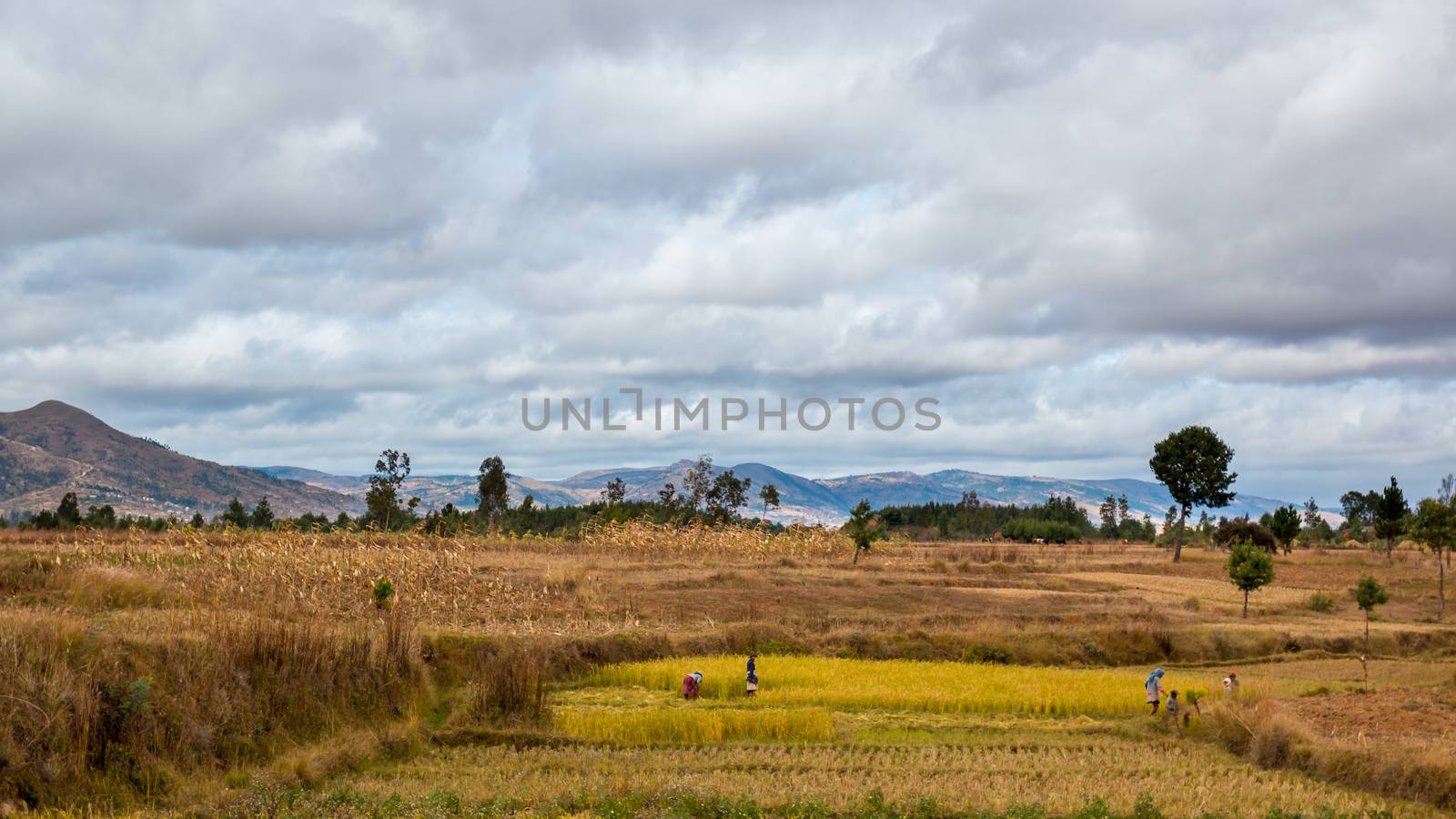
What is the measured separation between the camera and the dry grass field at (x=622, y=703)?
13.9m

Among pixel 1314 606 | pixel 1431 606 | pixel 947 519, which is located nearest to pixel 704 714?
pixel 1314 606

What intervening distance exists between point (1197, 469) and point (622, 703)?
229ft

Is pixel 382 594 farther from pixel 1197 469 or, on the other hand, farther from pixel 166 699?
pixel 1197 469

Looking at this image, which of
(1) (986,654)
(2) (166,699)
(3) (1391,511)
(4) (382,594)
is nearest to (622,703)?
(2) (166,699)

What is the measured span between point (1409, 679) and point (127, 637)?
2606 centimetres

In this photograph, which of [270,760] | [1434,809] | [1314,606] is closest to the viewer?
[1434,809]

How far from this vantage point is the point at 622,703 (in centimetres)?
2012

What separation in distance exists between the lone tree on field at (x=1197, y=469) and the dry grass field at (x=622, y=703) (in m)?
48.0

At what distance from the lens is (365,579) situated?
1133 inches

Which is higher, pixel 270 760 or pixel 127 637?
pixel 127 637

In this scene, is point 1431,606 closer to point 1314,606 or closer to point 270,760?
point 1314,606

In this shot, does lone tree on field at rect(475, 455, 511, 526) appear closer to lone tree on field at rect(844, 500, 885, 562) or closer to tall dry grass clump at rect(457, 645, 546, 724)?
lone tree on field at rect(844, 500, 885, 562)

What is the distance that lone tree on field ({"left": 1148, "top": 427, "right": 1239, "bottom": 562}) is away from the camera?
3115 inches

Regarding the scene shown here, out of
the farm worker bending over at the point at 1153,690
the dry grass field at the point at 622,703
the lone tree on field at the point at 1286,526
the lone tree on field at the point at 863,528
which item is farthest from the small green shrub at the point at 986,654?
the lone tree on field at the point at 1286,526
